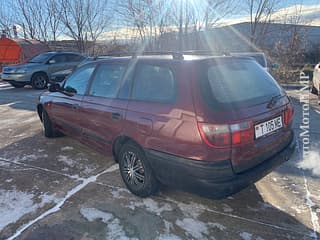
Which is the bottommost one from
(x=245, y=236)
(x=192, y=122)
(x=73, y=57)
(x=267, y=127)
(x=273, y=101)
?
(x=245, y=236)

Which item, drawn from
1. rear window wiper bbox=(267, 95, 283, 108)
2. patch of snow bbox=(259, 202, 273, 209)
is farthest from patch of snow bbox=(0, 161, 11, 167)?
rear window wiper bbox=(267, 95, 283, 108)

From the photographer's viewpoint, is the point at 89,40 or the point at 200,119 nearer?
the point at 200,119

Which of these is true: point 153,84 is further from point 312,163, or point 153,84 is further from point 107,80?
point 312,163

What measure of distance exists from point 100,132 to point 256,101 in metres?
1.87

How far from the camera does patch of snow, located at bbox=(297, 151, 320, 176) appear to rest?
11.7ft

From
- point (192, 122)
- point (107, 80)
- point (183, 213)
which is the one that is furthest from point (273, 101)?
point (107, 80)

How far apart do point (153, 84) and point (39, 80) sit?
10176 millimetres

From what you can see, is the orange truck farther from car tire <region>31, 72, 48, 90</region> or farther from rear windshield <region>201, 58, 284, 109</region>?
rear windshield <region>201, 58, 284, 109</region>

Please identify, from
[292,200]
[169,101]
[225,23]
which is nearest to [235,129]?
[169,101]

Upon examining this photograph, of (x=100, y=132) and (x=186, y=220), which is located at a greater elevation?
(x=100, y=132)

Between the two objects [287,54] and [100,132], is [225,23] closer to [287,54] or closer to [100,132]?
[287,54]

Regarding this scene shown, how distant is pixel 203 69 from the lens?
2.43 metres

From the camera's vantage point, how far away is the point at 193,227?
2.50m

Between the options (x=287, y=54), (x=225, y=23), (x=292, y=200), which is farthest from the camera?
(x=225, y=23)
